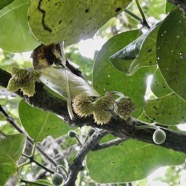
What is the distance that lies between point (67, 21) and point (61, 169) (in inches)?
18.2

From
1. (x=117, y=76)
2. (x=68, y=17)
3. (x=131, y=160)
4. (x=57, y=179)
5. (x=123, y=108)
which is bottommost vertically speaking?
(x=131, y=160)

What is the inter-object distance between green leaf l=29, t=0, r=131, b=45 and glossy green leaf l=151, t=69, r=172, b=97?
0.27 metres

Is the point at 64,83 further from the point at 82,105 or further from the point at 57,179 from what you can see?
the point at 57,179

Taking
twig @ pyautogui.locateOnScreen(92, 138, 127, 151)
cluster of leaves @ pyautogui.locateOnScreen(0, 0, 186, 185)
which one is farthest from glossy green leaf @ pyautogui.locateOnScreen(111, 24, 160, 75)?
twig @ pyautogui.locateOnScreen(92, 138, 127, 151)

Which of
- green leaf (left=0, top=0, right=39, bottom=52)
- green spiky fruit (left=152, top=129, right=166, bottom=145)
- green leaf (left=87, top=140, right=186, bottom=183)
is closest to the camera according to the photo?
green spiky fruit (left=152, top=129, right=166, bottom=145)

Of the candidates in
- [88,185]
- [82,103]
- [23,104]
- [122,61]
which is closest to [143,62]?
[122,61]

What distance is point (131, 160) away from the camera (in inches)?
41.3

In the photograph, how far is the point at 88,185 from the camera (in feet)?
6.34

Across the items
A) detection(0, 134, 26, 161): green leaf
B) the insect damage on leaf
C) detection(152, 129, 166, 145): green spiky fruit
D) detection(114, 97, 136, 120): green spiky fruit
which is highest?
the insect damage on leaf

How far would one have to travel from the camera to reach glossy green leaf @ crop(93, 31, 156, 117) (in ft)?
3.01

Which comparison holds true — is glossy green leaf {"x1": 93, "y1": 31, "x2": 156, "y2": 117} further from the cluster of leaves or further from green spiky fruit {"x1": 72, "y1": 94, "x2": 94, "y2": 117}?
green spiky fruit {"x1": 72, "y1": 94, "x2": 94, "y2": 117}

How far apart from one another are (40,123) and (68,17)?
403mm

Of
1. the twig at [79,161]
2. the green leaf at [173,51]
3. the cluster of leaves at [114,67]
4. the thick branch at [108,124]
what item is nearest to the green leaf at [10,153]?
the cluster of leaves at [114,67]

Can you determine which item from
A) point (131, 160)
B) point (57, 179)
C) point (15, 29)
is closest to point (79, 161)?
point (57, 179)
